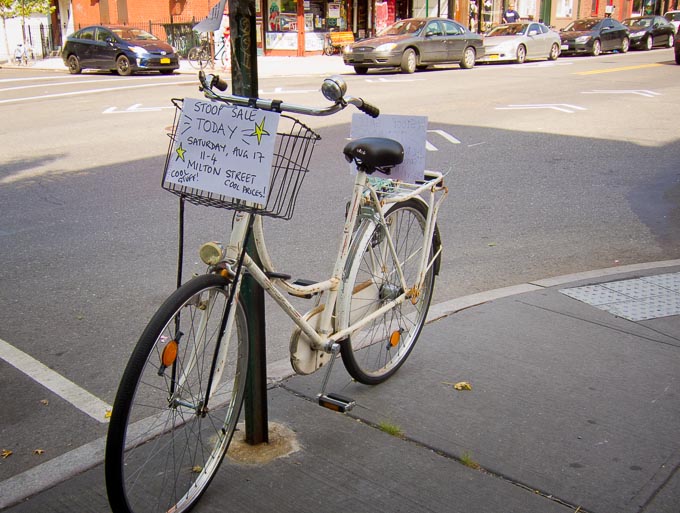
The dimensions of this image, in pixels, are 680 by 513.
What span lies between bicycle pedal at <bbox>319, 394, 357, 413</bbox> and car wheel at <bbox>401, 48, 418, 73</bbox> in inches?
776

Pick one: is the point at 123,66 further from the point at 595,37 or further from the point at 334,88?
the point at 334,88

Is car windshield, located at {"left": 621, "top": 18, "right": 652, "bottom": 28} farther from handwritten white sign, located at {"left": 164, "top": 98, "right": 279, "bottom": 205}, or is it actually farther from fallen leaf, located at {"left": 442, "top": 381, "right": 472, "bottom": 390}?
handwritten white sign, located at {"left": 164, "top": 98, "right": 279, "bottom": 205}

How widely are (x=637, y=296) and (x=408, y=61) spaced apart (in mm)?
18014

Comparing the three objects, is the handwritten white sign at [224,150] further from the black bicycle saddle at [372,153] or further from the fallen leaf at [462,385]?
the fallen leaf at [462,385]

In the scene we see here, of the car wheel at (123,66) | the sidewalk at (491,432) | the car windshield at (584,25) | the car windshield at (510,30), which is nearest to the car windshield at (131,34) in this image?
the car wheel at (123,66)

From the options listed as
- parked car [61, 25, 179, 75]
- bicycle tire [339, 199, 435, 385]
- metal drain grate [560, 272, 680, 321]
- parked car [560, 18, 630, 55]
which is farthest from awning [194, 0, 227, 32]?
parked car [560, 18, 630, 55]

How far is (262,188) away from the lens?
2.74 metres

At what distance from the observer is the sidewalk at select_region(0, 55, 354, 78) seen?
24812mm

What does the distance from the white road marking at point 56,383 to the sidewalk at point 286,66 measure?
19.1 meters

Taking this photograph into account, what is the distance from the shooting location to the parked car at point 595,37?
99.9 feet

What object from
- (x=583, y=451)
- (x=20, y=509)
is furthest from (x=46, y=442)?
(x=583, y=451)

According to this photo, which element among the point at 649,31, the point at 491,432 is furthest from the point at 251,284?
the point at 649,31

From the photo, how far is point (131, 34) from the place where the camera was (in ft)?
79.4

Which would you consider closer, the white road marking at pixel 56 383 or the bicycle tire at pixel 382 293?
the bicycle tire at pixel 382 293
